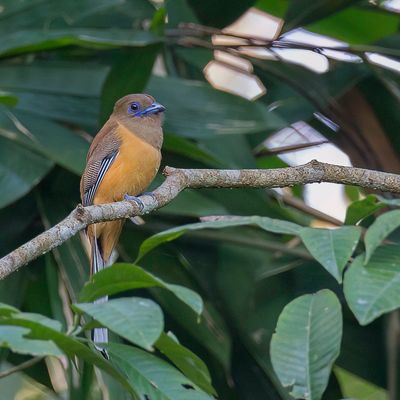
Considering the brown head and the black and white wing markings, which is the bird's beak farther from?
the black and white wing markings

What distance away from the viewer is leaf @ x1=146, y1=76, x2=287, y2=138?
4270 millimetres

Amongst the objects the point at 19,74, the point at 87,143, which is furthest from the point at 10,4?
the point at 87,143

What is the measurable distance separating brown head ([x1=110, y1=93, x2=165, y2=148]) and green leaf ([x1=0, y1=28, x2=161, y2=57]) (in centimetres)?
27

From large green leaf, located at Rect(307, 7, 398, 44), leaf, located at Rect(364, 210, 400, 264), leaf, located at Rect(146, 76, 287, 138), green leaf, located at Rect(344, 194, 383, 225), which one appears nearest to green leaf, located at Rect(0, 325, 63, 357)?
leaf, located at Rect(364, 210, 400, 264)

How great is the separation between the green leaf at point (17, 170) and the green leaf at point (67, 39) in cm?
40

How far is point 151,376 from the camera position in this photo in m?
1.98

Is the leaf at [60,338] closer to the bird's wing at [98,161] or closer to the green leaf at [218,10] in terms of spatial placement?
the bird's wing at [98,161]

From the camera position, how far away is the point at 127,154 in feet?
13.3

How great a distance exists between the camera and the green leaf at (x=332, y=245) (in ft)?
Answer: 6.68

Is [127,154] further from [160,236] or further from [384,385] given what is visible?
[160,236]

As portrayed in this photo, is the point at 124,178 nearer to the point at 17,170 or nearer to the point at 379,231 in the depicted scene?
the point at 17,170

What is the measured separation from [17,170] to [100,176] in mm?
345

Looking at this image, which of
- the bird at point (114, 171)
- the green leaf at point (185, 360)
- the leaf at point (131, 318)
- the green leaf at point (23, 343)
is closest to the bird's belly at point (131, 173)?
the bird at point (114, 171)

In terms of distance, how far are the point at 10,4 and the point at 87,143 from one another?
32.1 inches
